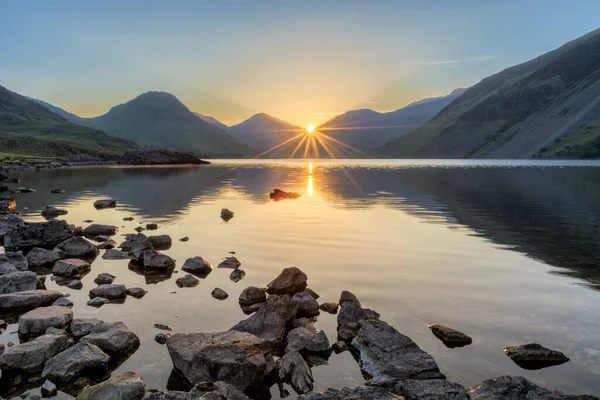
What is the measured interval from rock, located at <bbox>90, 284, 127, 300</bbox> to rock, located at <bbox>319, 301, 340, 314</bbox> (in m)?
8.87

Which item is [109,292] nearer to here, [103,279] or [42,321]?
[103,279]

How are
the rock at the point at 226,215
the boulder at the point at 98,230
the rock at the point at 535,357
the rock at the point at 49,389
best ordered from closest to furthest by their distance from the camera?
the rock at the point at 49,389
the rock at the point at 535,357
the boulder at the point at 98,230
the rock at the point at 226,215

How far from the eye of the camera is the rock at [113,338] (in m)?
13.0

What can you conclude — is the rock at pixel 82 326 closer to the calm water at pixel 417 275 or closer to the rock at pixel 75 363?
the calm water at pixel 417 275

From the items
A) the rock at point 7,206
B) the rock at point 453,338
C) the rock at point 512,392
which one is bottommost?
the rock at point 7,206

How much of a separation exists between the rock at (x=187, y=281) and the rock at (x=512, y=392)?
543 inches

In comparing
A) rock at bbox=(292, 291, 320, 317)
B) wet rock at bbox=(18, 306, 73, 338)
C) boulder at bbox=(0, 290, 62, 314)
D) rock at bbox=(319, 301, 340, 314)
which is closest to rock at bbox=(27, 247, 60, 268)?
boulder at bbox=(0, 290, 62, 314)

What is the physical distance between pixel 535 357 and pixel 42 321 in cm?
1619

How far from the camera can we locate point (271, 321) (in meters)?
14.8

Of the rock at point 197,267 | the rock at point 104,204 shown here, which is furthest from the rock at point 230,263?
the rock at point 104,204

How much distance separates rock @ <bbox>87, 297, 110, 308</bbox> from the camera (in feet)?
57.1

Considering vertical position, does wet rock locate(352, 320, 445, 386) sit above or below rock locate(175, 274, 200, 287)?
above

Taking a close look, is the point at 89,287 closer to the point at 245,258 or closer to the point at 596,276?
the point at 245,258

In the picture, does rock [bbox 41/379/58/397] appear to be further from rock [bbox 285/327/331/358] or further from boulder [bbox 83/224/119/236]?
boulder [bbox 83/224/119/236]
